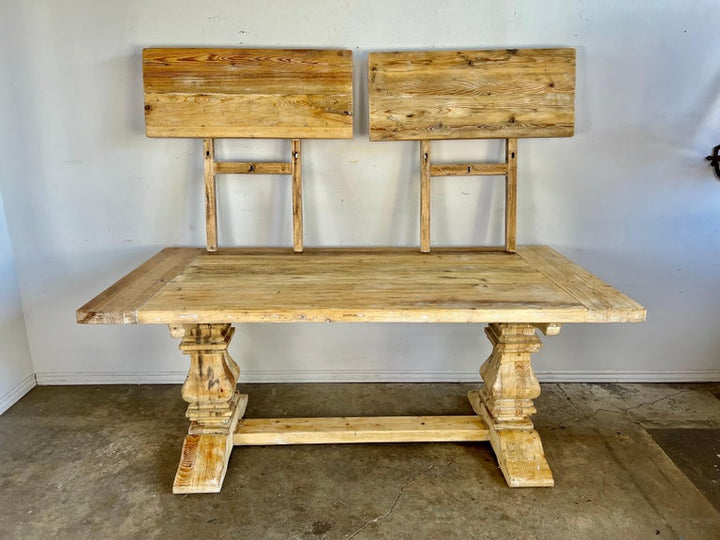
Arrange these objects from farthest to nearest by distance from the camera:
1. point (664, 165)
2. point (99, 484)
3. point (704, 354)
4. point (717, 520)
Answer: point (704, 354) < point (664, 165) < point (99, 484) < point (717, 520)

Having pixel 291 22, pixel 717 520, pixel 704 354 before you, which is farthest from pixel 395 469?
pixel 291 22

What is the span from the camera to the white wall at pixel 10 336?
241 cm

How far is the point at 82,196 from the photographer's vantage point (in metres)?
2.40

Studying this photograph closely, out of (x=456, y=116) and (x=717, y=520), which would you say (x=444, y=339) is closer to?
(x=456, y=116)

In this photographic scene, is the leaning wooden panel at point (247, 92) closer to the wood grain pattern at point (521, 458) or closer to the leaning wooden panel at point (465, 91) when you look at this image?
the leaning wooden panel at point (465, 91)

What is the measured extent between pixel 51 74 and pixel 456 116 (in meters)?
1.78

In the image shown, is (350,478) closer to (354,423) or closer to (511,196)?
(354,423)

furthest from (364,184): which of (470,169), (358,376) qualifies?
(358,376)

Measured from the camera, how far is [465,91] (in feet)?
7.24

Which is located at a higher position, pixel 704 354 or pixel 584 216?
pixel 584 216

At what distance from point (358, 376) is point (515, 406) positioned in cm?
86

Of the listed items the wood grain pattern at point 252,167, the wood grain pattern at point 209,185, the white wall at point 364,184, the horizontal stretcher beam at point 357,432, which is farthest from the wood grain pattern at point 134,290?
the horizontal stretcher beam at point 357,432

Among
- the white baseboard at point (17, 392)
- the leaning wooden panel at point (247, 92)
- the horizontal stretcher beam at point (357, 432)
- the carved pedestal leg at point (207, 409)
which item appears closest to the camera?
the carved pedestal leg at point (207, 409)

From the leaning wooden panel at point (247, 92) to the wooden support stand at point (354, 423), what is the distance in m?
0.89
